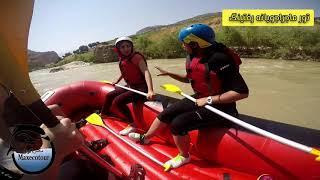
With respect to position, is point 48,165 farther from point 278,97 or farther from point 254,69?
point 254,69

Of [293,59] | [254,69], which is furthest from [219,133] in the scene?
[293,59]

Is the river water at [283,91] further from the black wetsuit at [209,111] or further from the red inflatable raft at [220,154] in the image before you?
the black wetsuit at [209,111]

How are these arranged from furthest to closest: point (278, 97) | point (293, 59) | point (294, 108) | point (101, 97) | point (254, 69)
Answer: point (293, 59)
point (254, 69)
point (278, 97)
point (294, 108)
point (101, 97)

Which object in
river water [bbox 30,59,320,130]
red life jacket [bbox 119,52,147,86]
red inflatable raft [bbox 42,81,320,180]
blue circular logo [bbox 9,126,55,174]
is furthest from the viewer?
river water [bbox 30,59,320,130]

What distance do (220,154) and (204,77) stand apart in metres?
0.61

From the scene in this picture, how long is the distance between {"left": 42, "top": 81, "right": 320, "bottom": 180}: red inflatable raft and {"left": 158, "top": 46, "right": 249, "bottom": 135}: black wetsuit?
0.13m

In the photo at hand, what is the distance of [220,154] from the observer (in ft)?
8.73

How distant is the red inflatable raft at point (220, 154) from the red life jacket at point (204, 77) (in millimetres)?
311

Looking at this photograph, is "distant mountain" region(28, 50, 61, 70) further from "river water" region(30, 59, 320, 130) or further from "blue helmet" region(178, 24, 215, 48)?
"blue helmet" region(178, 24, 215, 48)

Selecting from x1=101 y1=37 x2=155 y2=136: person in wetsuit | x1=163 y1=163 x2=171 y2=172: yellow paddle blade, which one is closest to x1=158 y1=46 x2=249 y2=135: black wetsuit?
x1=163 y1=163 x2=171 y2=172: yellow paddle blade

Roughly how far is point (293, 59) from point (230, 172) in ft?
38.1

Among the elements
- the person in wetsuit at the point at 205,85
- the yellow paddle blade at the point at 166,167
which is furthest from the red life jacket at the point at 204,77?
the yellow paddle blade at the point at 166,167

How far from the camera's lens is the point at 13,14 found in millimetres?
691

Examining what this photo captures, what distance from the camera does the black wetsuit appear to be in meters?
2.51
